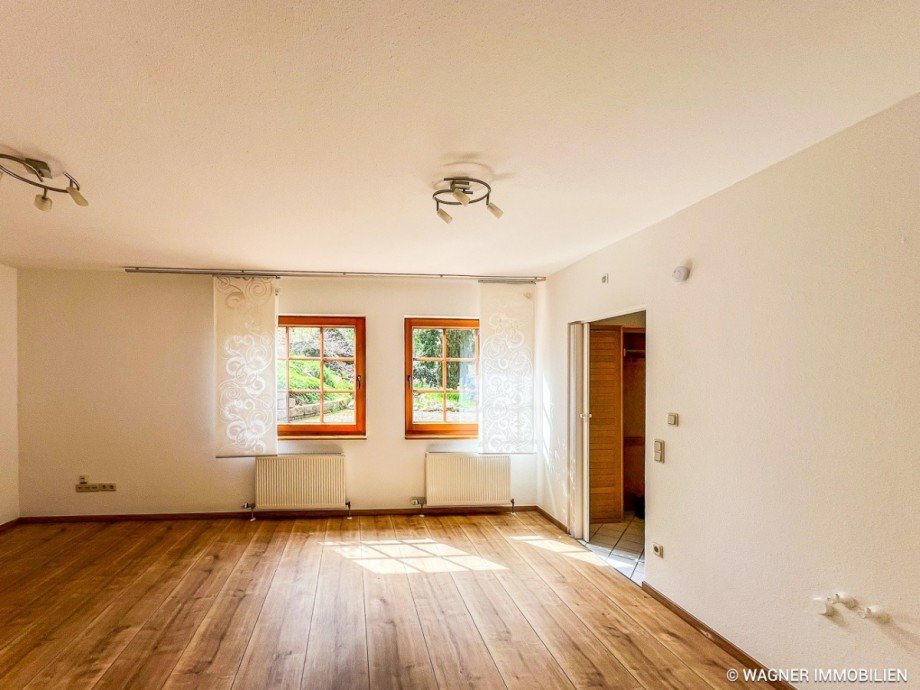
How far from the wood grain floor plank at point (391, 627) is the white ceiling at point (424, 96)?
2455mm

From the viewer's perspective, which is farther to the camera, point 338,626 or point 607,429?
point 607,429

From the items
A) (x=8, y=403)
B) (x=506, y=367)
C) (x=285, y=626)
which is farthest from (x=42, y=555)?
(x=506, y=367)

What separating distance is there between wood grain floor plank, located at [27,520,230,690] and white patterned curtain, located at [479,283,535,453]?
2859 mm

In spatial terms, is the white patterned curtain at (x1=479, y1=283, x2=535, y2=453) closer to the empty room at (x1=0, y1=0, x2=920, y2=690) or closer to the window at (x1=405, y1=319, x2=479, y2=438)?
the empty room at (x1=0, y1=0, x2=920, y2=690)

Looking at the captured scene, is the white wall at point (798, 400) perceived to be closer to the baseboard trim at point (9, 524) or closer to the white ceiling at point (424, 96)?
the white ceiling at point (424, 96)

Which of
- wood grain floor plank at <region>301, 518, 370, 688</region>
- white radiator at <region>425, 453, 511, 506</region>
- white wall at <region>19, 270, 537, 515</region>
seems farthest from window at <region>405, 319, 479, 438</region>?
wood grain floor plank at <region>301, 518, 370, 688</region>

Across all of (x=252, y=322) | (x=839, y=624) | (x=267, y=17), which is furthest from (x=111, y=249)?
(x=839, y=624)

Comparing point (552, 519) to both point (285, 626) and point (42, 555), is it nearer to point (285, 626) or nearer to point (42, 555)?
point (285, 626)

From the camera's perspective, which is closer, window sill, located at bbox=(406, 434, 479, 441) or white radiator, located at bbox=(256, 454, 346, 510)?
white radiator, located at bbox=(256, 454, 346, 510)

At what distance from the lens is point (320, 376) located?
5605mm

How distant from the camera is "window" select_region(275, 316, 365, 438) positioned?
18.2 feet

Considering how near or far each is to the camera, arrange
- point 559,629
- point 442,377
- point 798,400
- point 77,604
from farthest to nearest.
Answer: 1. point 442,377
2. point 77,604
3. point 559,629
4. point 798,400

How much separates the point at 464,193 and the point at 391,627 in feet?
8.21

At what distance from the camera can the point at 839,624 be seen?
7.04ft
